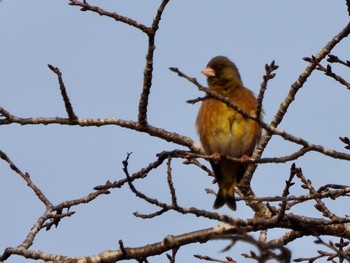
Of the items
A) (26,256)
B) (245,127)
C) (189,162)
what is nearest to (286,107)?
(245,127)

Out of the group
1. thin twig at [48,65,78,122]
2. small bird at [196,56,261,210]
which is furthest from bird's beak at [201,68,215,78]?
thin twig at [48,65,78,122]

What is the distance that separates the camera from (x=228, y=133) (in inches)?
230

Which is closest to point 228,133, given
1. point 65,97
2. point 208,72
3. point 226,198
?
point 226,198

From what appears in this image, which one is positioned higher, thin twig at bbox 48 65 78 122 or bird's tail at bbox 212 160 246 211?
thin twig at bbox 48 65 78 122

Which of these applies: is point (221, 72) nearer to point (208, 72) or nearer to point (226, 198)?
point (208, 72)

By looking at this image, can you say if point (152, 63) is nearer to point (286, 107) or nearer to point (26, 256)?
point (286, 107)

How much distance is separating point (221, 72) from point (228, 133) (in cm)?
91

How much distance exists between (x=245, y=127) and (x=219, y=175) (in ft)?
1.63

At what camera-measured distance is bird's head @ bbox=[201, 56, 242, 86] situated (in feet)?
21.3

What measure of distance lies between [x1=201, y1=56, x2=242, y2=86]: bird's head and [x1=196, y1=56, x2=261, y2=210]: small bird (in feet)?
0.53

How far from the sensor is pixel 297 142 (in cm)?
405

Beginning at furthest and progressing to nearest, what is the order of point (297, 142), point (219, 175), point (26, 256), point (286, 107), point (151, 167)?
point (219, 175) → point (286, 107) → point (151, 167) → point (26, 256) → point (297, 142)

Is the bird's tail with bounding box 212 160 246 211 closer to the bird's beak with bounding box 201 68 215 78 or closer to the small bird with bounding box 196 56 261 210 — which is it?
the small bird with bounding box 196 56 261 210

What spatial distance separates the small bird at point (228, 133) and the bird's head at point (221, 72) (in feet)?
0.53
